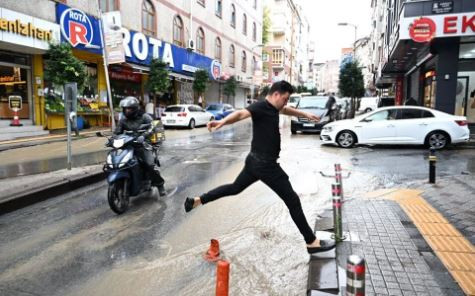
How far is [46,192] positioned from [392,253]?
567cm

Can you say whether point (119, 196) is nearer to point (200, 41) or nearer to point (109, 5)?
point (109, 5)

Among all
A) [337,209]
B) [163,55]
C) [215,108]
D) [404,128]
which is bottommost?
[337,209]

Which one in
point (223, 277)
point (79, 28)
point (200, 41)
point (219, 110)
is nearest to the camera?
point (223, 277)

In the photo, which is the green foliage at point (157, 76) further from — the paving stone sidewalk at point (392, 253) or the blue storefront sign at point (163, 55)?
the paving stone sidewalk at point (392, 253)

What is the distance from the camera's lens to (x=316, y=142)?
48.0 feet

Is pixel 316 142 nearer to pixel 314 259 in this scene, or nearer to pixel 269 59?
pixel 314 259

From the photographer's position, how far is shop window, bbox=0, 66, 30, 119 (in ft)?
51.1

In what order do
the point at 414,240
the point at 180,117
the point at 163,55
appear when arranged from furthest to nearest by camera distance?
1. the point at 163,55
2. the point at 180,117
3. the point at 414,240

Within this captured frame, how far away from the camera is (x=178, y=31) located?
94.3 feet

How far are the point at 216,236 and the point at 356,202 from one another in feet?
8.35

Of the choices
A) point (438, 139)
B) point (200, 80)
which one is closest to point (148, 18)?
point (200, 80)

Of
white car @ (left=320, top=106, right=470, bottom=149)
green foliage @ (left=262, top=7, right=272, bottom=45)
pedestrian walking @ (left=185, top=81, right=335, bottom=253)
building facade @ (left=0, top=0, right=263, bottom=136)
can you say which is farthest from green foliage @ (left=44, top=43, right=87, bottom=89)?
green foliage @ (left=262, top=7, right=272, bottom=45)

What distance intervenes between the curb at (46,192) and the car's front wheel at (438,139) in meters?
9.96

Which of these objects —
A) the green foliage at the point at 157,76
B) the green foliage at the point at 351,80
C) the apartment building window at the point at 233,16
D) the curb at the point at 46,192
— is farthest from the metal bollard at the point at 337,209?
the apartment building window at the point at 233,16
